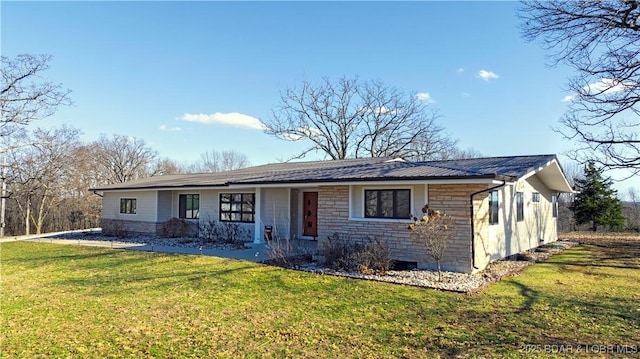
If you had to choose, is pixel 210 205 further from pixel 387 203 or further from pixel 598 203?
pixel 598 203

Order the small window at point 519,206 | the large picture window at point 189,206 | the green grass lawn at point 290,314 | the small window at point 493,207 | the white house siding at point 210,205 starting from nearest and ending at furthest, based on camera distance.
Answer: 1. the green grass lawn at point 290,314
2. the small window at point 493,207
3. the small window at point 519,206
4. the white house siding at point 210,205
5. the large picture window at point 189,206

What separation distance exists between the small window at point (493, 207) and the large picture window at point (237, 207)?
941 centimetres

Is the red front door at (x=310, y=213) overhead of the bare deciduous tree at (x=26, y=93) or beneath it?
beneath

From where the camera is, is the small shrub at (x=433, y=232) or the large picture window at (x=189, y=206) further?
the large picture window at (x=189, y=206)

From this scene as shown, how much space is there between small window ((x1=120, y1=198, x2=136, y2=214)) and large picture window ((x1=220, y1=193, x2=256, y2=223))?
655cm

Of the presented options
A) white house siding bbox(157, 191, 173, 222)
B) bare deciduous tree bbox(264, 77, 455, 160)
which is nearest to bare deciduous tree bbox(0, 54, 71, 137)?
white house siding bbox(157, 191, 173, 222)

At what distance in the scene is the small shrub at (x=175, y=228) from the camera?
17953mm

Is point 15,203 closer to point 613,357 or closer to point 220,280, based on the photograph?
point 220,280

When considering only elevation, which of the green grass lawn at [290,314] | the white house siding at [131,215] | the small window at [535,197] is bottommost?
the green grass lawn at [290,314]

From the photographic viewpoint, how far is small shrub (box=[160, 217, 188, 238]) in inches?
707

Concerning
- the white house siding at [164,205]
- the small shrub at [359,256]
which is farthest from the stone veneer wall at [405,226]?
the white house siding at [164,205]

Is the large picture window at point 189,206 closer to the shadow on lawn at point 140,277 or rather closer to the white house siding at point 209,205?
the white house siding at point 209,205

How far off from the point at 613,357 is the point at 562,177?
12732 millimetres

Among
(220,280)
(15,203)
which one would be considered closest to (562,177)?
(220,280)
